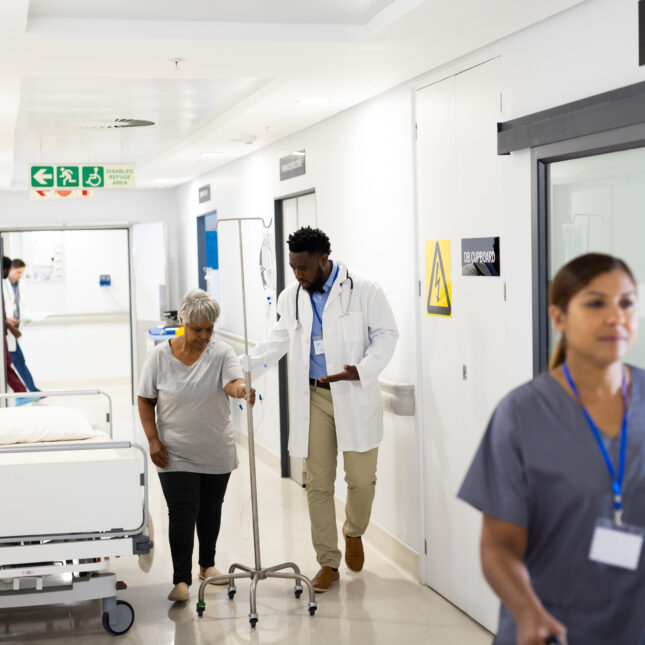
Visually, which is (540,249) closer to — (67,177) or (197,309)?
(197,309)

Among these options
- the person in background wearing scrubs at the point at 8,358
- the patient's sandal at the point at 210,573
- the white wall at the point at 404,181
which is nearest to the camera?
the white wall at the point at 404,181

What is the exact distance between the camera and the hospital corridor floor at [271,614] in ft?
14.2

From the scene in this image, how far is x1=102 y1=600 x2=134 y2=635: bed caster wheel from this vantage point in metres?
4.34

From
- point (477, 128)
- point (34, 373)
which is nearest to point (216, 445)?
point (477, 128)

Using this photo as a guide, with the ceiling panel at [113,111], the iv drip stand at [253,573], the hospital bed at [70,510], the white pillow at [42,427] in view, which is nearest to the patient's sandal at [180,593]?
the iv drip stand at [253,573]

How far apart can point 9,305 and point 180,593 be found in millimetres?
6878

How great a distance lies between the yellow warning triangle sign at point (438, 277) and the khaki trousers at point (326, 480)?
0.73 m

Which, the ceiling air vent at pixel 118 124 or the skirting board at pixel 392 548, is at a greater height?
the ceiling air vent at pixel 118 124

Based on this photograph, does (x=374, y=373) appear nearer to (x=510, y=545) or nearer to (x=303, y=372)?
(x=303, y=372)

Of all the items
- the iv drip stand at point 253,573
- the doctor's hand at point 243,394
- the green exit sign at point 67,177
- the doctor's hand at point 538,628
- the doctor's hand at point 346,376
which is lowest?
the iv drip stand at point 253,573

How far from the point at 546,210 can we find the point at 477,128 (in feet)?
2.27

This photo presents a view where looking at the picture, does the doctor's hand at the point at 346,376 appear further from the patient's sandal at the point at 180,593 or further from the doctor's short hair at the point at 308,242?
the patient's sandal at the point at 180,593

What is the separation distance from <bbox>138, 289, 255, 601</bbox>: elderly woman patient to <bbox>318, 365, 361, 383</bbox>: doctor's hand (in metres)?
0.39

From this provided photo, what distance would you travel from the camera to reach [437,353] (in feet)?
15.6
